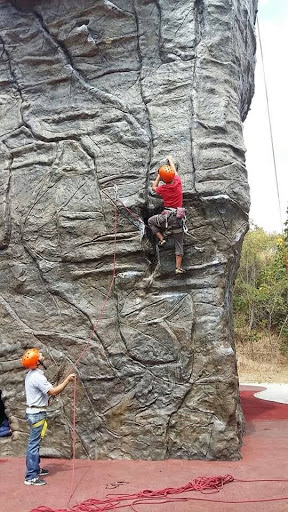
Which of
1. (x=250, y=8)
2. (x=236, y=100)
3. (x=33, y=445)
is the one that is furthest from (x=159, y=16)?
(x=33, y=445)

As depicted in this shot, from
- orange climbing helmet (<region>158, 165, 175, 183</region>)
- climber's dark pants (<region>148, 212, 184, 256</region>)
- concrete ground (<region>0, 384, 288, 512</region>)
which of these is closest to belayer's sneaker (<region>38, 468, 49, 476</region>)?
concrete ground (<region>0, 384, 288, 512</region>)

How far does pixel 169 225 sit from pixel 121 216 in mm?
728

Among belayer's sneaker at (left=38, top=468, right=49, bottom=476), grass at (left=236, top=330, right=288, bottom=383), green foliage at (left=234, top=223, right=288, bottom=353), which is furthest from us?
green foliage at (left=234, top=223, right=288, bottom=353)

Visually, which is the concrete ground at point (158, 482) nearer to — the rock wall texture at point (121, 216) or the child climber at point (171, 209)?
the rock wall texture at point (121, 216)

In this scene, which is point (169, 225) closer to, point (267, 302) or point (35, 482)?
point (35, 482)

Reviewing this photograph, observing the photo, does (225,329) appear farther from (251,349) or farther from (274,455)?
(251,349)

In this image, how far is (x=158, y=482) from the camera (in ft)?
16.1

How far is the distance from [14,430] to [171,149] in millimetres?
4111

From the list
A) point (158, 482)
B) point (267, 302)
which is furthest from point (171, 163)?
point (267, 302)

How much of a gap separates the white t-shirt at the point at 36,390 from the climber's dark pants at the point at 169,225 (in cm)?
220

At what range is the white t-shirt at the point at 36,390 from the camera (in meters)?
4.92

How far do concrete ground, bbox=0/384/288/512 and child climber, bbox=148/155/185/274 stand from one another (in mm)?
2278

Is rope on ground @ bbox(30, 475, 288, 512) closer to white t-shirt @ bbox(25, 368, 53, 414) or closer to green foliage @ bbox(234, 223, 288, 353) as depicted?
white t-shirt @ bbox(25, 368, 53, 414)

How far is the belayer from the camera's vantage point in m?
4.84
